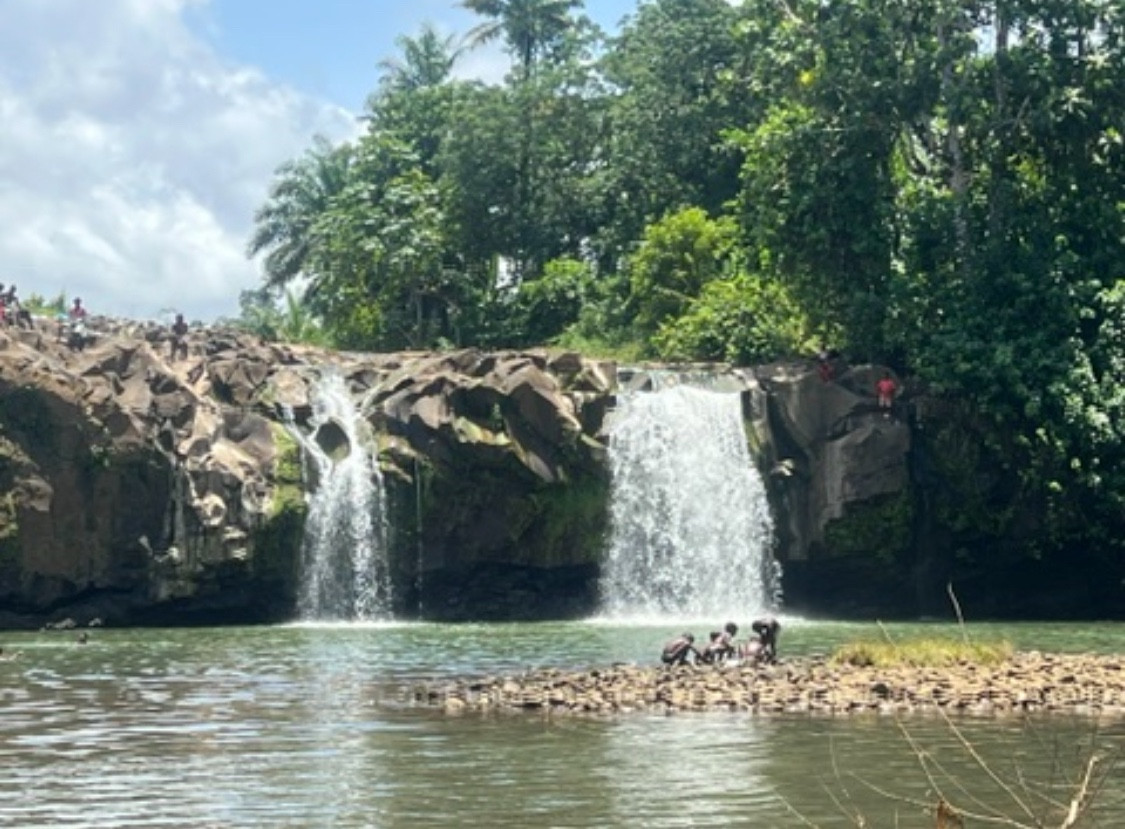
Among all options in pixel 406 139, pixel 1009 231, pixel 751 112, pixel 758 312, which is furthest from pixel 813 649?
pixel 406 139

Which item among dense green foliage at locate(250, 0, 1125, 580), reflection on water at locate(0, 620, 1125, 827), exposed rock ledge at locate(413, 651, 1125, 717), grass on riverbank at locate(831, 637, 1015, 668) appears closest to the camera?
reflection on water at locate(0, 620, 1125, 827)

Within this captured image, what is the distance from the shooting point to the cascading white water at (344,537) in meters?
37.1

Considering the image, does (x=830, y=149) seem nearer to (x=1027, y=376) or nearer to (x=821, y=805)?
(x=1027, y=376)

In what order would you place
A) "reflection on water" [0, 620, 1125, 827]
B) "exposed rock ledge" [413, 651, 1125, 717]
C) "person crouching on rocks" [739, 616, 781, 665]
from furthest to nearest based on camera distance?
"person crouching on rocks" [739, 616, 781, 665] → "exposed rock ledge" [413, 651, 1125, 717] → "reflection on water" [0, 620, 1125, 827]

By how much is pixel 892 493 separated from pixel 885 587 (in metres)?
2.64

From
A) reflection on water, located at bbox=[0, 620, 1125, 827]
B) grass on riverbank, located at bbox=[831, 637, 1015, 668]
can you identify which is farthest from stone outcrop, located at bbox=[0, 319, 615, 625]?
grass on riverbank, located at bbox=[831, 637, 1015, 668]

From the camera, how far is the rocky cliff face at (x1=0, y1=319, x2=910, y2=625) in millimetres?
34969

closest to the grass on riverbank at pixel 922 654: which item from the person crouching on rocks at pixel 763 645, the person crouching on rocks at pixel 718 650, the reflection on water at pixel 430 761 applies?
the person crouching on rocks at pixel 763 645

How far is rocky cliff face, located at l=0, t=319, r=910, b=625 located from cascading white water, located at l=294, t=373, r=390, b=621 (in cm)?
32

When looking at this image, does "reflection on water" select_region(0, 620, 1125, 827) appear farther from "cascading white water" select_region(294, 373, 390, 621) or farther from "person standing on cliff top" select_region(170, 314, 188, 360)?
"person standing on cliff top" select_region(170, 314, 188, 360)

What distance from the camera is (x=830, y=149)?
39.7 meters

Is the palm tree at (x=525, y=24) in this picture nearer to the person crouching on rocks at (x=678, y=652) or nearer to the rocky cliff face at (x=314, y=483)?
the rocky cliff face at (x=314, y=483)

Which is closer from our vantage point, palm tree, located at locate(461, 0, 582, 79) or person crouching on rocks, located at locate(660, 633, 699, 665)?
person crouching on rocks, located at locate(660, 633, 699, 665)

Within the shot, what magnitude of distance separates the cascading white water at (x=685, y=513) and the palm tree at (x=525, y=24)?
101 feet
